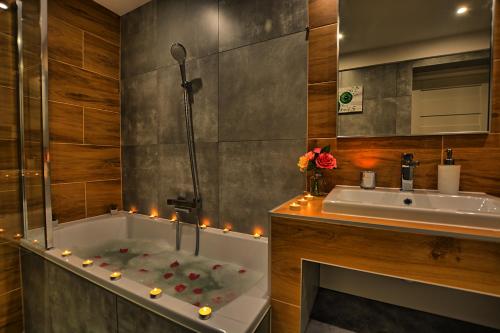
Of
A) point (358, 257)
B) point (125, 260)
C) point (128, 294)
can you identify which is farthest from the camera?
point (125, 260)

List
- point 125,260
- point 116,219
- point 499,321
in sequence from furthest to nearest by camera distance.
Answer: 1. point 116,219
2. point 125,260
3. point 499,321

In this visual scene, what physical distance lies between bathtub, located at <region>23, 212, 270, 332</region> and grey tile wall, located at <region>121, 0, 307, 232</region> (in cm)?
14

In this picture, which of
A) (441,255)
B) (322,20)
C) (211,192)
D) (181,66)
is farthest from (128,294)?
(322,20)

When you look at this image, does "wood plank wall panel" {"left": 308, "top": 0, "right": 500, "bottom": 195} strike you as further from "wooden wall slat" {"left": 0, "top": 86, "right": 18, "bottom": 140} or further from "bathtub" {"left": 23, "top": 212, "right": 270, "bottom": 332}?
"wooden wall slat" {"left": 0, "top": 86, "right": 18, "bottom": 140}

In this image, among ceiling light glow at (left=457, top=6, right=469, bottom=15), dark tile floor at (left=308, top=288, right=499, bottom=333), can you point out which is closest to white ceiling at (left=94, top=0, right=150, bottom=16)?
ceiling light glow at (left=457, top=6, right=469, bottom=15)

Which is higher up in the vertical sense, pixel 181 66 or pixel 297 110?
pixel 181 66

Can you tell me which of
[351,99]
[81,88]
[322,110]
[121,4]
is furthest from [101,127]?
Answer: [351,99]

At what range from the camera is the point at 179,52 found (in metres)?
1.75

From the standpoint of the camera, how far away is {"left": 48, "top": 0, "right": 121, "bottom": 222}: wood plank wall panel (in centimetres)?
182

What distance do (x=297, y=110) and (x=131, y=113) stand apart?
5.23 ft

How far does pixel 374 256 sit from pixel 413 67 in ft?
3.27

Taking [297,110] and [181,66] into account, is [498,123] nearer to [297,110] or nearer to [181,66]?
[297,110]

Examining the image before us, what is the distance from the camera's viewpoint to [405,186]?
1.19 meters

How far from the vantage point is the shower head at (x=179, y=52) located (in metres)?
1.73
